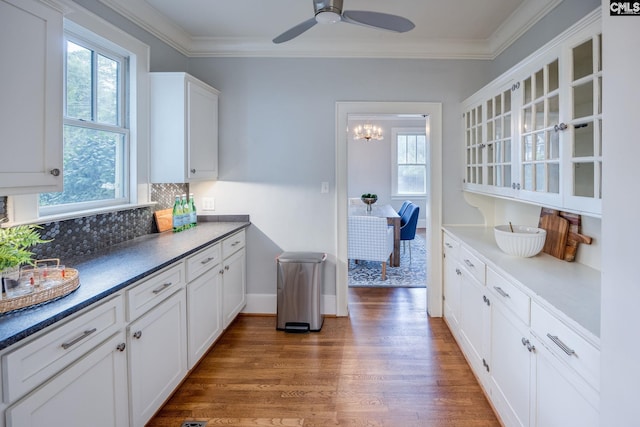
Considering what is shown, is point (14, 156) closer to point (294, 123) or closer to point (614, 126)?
point (614, 126)

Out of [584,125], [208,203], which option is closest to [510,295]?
[584,125]

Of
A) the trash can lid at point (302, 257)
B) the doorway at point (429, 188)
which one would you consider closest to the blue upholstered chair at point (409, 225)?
the doorway at point (429, 188)

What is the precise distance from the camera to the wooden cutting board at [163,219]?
284cm

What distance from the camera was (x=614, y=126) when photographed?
863 mm

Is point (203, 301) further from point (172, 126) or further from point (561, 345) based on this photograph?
point (561, 345)

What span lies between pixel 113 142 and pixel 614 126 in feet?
8.78

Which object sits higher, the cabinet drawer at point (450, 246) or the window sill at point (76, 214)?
the window sill at point (76, 214)

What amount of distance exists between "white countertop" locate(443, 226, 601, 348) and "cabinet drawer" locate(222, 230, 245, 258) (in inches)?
72.7

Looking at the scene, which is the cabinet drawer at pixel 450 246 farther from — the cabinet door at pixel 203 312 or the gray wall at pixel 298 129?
the cabinet door at pixel 203 312

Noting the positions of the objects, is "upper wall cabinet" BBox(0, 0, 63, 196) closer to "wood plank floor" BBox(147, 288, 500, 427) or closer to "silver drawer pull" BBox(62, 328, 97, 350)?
"silver drawer pull" BBox(62, 328, 97, 350)

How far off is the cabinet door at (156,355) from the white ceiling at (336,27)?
198 cm

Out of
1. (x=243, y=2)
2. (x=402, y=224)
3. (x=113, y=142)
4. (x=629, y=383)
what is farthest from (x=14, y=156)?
(x=402, y=224)

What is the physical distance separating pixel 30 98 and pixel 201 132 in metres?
1.63

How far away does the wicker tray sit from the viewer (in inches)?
47.5
